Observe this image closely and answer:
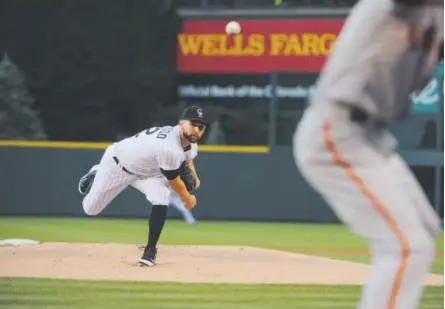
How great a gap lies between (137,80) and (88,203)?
5.75 metres

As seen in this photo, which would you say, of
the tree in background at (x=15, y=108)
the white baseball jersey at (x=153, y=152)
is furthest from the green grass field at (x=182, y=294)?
the tree in background at (x=15, y=108)

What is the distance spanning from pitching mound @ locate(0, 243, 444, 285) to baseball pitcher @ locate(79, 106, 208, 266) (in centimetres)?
28

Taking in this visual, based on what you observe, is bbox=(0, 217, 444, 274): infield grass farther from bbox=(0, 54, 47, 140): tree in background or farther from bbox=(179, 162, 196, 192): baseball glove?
bbox=(0, 54, 47, 140): tree in background

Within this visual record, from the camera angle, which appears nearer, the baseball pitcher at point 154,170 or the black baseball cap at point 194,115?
the baseball pitcher at point 154,170

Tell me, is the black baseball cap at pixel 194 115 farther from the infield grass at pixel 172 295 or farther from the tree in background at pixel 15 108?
the tree in background at pixel 15 108

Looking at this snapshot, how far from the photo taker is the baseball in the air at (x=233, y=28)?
1111 cm

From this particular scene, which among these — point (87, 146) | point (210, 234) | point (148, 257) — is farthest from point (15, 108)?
point (148, 257)

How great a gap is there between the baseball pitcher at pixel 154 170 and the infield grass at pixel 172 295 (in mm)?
695

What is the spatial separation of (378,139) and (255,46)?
9.72m

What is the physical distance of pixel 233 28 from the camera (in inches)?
438

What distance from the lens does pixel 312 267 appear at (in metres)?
5.43

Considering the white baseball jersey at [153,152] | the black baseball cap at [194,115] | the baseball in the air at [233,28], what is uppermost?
the black baseball cap at [194,115]

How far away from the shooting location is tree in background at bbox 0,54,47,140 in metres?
10.1

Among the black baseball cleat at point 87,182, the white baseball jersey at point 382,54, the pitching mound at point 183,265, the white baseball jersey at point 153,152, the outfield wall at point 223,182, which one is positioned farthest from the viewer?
the outfield wall at point 223,182
